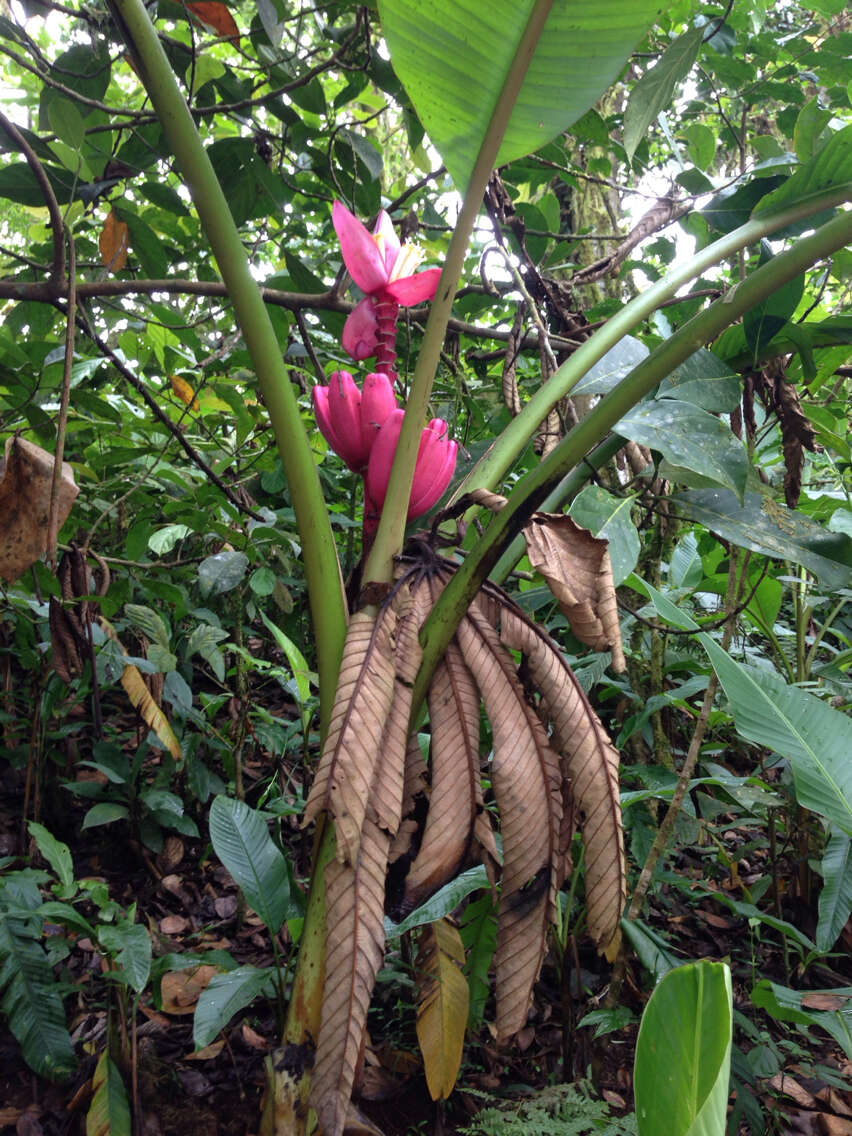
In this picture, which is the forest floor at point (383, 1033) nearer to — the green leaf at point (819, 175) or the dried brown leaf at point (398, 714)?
the dried brown leaf at point (398, 714)

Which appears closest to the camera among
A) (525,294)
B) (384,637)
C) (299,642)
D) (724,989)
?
(724,989)

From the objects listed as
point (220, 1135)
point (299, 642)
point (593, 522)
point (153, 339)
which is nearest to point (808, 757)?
point (593, 522)

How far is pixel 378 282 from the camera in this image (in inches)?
32.5

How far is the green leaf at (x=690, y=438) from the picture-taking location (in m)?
0.75

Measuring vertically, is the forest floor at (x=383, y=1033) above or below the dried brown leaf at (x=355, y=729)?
below

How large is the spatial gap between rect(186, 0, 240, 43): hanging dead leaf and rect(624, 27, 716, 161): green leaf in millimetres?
708

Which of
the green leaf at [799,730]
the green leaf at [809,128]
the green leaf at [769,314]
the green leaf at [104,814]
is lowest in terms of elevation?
the green leaf at [104,814]

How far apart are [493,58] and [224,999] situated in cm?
101

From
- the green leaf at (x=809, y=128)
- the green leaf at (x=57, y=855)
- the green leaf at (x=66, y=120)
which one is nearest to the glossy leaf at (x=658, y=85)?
the green leaf at (x=809, y=128)

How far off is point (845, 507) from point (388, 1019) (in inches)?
46.7

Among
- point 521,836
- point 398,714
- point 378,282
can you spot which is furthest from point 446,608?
point 378,282

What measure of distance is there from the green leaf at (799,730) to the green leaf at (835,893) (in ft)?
0.65

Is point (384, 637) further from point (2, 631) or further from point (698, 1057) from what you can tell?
point (2, 631)

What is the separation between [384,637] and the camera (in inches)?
27.2
